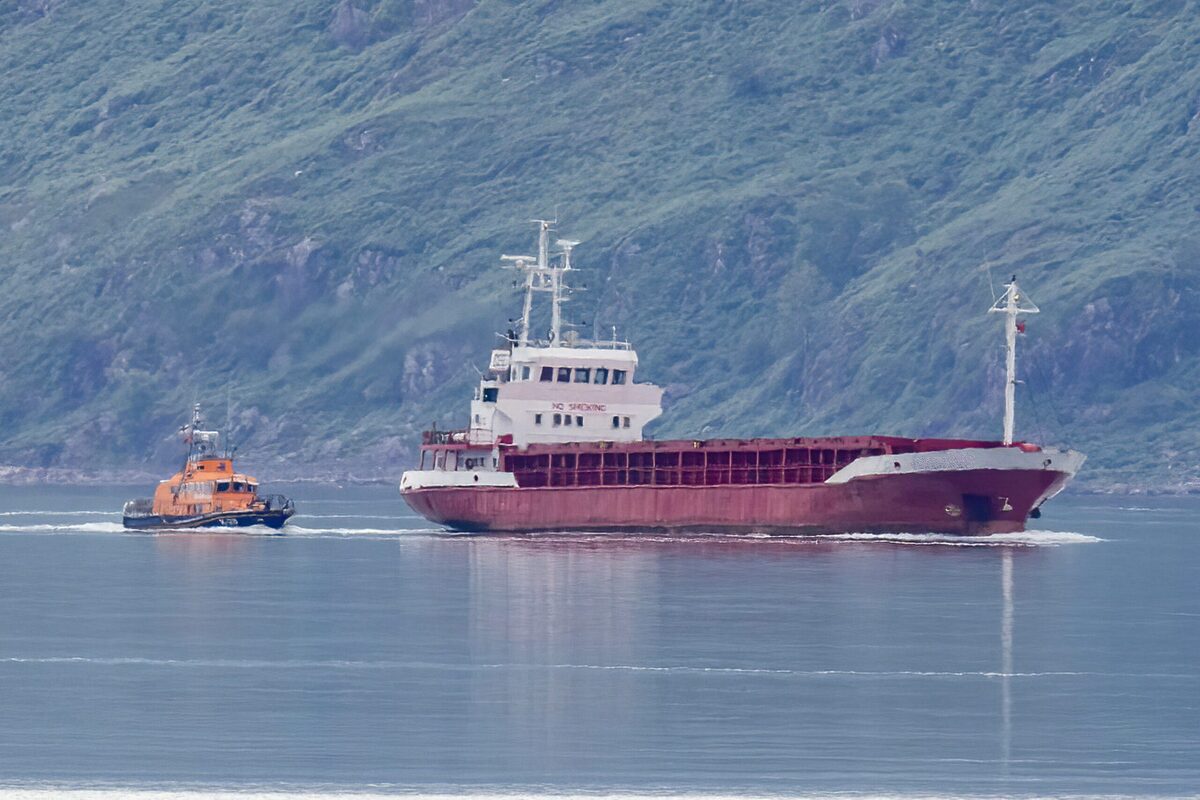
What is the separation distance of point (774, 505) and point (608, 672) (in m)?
53.6

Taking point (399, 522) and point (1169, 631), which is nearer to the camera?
point (1169, 631)

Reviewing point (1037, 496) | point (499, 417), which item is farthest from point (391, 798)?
point (499, 417)

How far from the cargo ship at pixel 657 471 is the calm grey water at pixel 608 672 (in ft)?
14.2

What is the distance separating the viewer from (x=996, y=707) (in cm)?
5897

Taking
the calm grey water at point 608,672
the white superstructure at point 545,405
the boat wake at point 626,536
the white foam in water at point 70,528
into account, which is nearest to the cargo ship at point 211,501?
the boat wake at point 626,536

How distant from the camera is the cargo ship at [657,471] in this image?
11294 centimetres

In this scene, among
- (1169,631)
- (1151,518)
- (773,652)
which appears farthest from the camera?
(1151,518)

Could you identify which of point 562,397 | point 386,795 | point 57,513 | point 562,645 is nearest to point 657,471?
point 562,397

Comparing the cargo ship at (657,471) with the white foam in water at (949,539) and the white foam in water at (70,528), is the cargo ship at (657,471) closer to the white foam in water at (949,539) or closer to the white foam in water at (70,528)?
the white foam in water at (949,539)

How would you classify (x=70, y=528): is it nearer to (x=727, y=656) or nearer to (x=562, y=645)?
(x=562, y=645)

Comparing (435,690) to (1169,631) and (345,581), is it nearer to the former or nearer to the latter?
(1169,631)

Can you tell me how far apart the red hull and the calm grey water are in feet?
11.7

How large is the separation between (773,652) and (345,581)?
1177 inches

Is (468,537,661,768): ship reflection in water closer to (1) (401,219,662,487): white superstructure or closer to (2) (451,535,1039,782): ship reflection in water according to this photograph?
(2) (451,535,1039,782): ship reflection in water
